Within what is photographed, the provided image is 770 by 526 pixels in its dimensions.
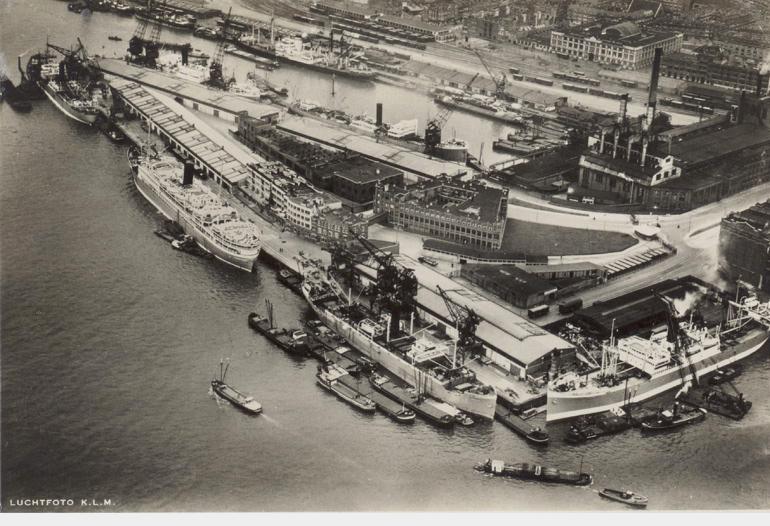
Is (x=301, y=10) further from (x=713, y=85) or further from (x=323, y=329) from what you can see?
(x=323, y=329)

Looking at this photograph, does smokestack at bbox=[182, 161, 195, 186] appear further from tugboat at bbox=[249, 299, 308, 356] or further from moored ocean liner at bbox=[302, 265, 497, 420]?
tugboat at bbox=[249, 299, 308, 356]

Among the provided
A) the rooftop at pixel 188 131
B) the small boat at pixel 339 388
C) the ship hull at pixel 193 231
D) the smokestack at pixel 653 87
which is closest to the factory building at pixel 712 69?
the smokestack at pixel 653 87

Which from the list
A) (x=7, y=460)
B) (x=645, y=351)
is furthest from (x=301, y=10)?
(x=7, y=460)

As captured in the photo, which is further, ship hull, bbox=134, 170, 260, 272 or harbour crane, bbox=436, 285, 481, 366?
ship hull, bbox=134, 170, 260, 272

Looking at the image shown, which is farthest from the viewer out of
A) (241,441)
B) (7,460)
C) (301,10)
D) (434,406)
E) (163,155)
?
(301,10)

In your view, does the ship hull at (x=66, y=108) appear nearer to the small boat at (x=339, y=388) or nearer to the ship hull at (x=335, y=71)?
the ship hull at (x=335, y=71)

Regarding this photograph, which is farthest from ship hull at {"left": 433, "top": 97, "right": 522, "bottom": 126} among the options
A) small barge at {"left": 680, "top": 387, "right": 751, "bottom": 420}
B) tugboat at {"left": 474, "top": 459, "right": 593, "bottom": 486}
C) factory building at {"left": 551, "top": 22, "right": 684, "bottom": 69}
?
tugboat at {"left": 474, "top": 459, "right": 593, "bottom": 486}
